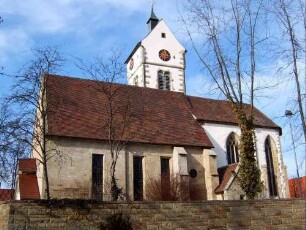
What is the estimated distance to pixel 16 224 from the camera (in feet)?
34.1

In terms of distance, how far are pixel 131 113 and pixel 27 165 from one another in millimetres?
7392

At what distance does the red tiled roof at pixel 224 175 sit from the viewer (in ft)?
84.2

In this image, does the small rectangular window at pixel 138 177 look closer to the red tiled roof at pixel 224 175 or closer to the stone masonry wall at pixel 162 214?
the red tiled roof at pixel 224 175

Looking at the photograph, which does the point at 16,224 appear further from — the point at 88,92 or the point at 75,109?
the point at 88,92

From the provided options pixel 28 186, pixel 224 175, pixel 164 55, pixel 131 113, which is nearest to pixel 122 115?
pixel 131 113

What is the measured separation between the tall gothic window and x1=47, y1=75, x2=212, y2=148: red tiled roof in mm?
9882

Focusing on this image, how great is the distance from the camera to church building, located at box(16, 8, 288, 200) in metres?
22.7

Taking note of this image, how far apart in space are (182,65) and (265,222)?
102 feet

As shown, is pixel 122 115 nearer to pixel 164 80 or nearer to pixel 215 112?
pixel 215 112

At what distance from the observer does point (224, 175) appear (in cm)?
2700

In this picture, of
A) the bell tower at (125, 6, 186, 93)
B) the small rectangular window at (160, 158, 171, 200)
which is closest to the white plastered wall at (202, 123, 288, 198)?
the small rectangular window at (160, 158, 171, 200)

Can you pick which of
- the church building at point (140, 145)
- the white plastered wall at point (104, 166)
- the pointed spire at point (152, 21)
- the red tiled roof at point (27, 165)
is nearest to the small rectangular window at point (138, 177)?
the church building at point (140, 145)

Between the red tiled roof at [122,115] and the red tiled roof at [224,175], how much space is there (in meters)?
2.14

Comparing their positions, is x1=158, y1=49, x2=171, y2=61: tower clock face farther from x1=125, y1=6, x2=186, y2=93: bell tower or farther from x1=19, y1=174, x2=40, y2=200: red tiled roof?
x1=19, y1=174, x2=40, y2=200: red tiled roof
